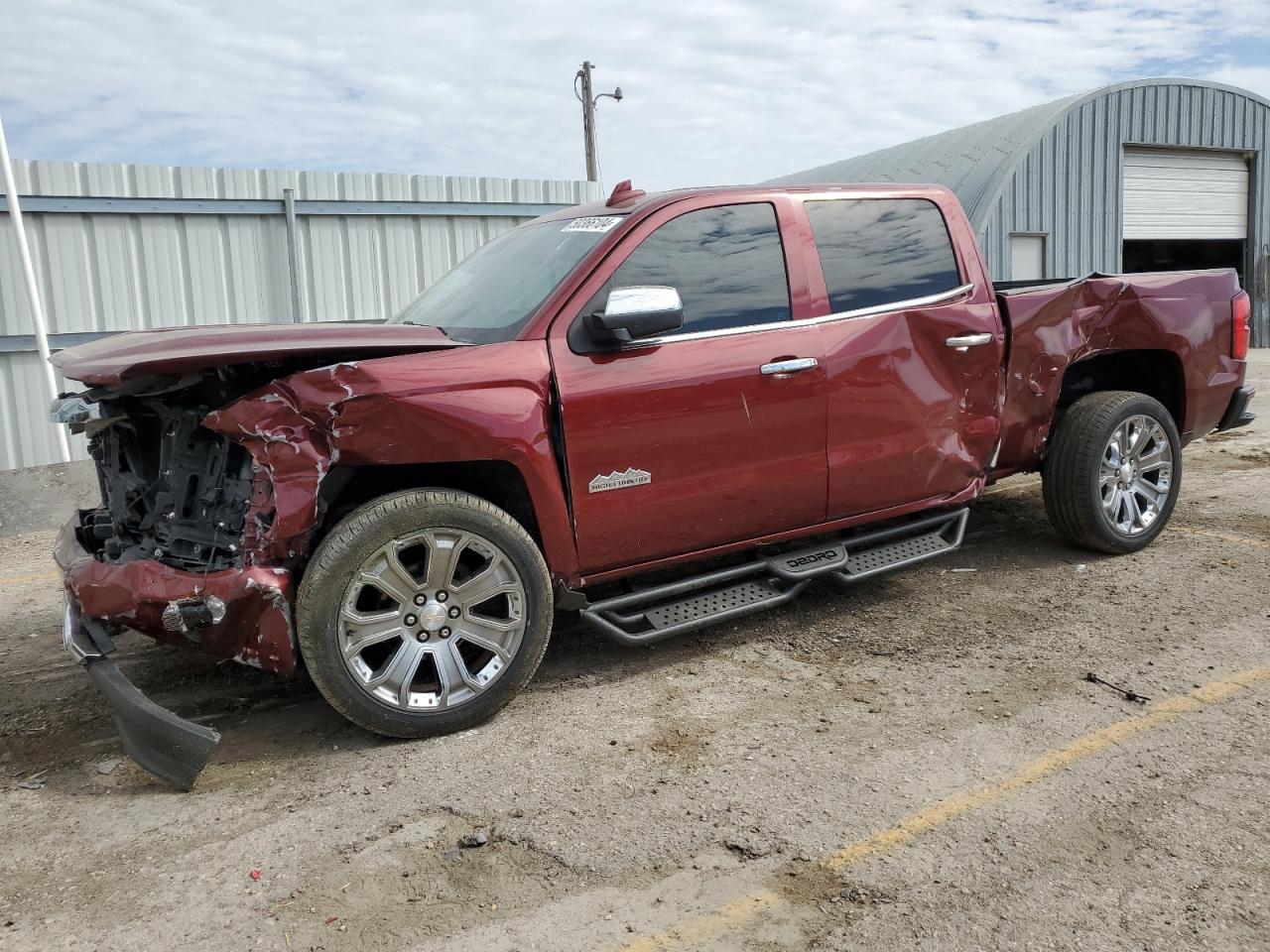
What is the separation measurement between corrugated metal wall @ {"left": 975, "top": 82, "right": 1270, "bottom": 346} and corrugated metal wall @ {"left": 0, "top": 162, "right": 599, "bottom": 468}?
10.4 meters

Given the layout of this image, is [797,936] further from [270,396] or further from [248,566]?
[270,396]

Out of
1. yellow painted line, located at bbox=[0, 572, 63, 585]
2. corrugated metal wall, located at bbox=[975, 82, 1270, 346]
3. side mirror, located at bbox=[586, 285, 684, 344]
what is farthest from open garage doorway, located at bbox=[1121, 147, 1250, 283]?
yellow painted line, located at bbox=[0, 572, 63, 585]

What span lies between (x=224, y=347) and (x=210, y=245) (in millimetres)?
7862

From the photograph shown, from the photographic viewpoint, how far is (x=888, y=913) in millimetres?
2541

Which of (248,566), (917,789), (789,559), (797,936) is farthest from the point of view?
(789,559)

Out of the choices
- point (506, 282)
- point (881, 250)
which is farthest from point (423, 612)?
point (881, 250)

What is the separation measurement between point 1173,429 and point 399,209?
27.6ft

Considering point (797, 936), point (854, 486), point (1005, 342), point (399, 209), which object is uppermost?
point (399, 209)

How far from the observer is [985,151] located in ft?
64.4

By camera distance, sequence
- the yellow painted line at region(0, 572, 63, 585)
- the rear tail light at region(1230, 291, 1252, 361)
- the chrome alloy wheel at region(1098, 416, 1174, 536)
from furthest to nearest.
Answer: the yellow painted line at region(0, 572, 63, 585) → the rear tail light at region(1230, 291, 1252, 361) → the chrome alloy wheel at region(1098, 416, 1174, 536)

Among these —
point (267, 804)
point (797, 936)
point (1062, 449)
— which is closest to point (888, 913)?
point (797, 936)

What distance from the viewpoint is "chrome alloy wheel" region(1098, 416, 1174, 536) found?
5.38m

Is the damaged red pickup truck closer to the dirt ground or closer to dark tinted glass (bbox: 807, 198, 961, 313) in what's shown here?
dark tinted glass (bbox: 807, 198, 961, 313)

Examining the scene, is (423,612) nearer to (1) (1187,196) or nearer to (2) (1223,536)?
(2) (1223,536)
